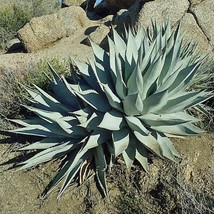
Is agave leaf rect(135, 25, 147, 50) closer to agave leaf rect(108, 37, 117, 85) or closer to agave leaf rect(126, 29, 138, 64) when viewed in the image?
agave leaf rect(126, 29, 138, 64)

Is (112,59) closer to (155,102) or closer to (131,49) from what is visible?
(131,49)

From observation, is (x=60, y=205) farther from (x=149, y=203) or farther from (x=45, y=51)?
(x=45, y=51)

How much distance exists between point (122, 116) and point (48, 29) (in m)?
6.68

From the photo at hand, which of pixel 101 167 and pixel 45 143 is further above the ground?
pixel 45 143

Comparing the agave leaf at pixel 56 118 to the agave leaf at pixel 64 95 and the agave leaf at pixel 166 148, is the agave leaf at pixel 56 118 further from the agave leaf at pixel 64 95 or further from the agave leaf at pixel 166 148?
the agave leaf at pixel 166 148

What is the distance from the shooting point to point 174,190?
3727 mm

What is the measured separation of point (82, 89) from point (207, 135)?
55.0 inches

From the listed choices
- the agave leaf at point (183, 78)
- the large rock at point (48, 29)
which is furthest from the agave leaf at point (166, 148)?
the large rock at point (48, 29)

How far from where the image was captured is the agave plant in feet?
12.6

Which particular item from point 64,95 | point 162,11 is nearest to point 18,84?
point 64,95

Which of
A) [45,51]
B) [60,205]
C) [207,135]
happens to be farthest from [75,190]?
[45,51]

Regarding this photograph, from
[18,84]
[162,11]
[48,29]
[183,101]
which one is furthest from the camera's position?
[48,29]

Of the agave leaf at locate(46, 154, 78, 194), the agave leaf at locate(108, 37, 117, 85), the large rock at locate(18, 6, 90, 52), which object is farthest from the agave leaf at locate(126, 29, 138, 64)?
the large rock at locate(18, 6, 90, 52)

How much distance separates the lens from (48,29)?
1014cm
